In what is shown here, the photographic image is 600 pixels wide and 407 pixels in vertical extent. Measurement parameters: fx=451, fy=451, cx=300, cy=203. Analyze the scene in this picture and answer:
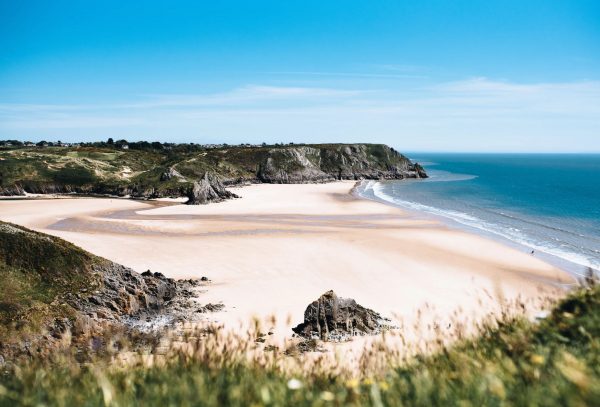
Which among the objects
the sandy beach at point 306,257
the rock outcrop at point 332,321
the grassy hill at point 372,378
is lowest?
the sandy beach at point 306,257

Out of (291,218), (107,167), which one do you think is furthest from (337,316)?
(107,167)

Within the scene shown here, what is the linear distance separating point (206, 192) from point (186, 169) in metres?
23.6

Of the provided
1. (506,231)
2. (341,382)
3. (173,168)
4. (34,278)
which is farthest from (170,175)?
(341,382)

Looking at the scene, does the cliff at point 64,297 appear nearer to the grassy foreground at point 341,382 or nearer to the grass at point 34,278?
the grass at point 34,278

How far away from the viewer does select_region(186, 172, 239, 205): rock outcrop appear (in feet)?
199

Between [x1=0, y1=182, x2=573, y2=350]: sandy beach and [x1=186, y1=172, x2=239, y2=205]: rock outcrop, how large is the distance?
21.8 ft

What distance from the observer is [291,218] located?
156 ft

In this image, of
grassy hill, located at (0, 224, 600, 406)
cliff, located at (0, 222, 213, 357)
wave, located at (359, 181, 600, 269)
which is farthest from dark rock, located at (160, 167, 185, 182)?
grassy hill, located at (0, 224, 600, 406)

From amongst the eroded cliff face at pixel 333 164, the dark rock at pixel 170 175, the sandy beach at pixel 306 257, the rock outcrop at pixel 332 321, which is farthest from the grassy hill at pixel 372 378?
the eroded cliff face at pixel 333 164

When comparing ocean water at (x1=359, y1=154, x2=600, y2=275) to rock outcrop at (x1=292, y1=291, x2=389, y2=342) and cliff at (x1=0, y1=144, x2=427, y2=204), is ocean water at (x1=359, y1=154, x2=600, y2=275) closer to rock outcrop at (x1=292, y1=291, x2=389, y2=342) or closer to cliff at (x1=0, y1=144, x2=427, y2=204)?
rock outcrop at (x1=292, y1=291, x2=389, y2=342)

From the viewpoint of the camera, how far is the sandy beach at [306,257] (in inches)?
777

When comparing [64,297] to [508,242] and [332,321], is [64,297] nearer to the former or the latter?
[332,321]

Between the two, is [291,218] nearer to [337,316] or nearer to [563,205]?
[337,316]

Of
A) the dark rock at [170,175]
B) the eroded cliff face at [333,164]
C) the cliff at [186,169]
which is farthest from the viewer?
the eroded cliff face at [333,164]
